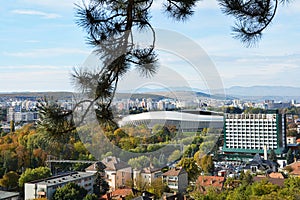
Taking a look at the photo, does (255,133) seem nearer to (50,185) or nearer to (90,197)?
(90,197)

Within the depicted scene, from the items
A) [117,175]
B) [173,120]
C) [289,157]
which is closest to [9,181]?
[117,175]

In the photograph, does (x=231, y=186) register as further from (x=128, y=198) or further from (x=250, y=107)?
(x=250, y=107)

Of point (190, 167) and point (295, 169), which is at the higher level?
point (190, 167)

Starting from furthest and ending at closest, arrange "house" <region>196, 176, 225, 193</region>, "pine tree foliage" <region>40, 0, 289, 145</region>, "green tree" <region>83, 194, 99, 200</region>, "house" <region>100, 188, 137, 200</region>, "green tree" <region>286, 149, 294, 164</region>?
"green tree" <region>286, 149, 294, 164</region>
"green tree" <region>83, 194, 99, 200</region>
"house" <region>196, 176, 225, 193</region>
"house" <region>100, 188, 137, 200</region>
"pine tree foliage" <region>40, 0, 289, 145</region>

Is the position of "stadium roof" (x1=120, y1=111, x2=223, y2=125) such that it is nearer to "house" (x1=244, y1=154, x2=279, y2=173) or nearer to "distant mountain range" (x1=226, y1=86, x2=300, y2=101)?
"distant mountain range" (x1=226, y1=86, x2=300, y2=101)

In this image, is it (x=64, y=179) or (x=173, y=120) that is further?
(x=64, y=179)

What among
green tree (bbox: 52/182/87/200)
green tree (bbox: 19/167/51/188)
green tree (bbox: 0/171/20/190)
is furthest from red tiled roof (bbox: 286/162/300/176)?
green tree (bbox: 0/171/20/190)

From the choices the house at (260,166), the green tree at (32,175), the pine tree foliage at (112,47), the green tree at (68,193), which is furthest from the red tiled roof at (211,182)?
the pine tree foliage at (112,47)

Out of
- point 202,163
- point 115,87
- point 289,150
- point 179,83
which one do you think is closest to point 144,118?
point 179,83
